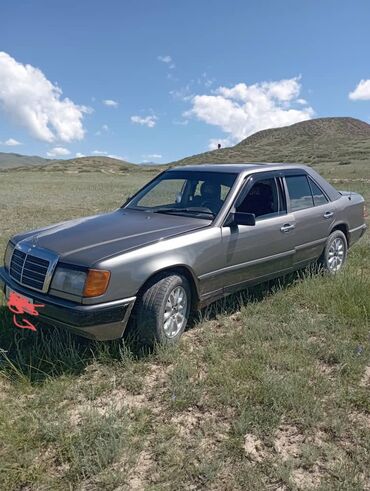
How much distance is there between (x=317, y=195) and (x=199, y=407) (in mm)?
3523

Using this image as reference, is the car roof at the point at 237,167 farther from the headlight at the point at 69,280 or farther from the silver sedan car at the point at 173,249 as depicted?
the headlight at the point at 69,280

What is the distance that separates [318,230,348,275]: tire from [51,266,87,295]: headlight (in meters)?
3.47

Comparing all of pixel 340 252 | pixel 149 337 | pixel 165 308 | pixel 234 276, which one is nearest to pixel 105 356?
pixel 149 337

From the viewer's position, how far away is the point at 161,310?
10.8 ft

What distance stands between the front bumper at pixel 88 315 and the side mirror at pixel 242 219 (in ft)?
4.25

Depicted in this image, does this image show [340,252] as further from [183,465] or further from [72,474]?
[72,474]

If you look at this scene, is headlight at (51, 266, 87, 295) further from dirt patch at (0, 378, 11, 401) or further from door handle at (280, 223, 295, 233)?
door handle at (280, 223, 295, 233)

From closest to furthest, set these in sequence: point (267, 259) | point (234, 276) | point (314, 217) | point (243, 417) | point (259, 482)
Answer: point (259, 482) < point (243, 417) < point (234, 276) < point (267, 259) < point (314, 217)

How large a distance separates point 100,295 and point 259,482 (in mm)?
1617

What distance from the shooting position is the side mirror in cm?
382

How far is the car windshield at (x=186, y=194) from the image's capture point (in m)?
4.22

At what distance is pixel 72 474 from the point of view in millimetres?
2209

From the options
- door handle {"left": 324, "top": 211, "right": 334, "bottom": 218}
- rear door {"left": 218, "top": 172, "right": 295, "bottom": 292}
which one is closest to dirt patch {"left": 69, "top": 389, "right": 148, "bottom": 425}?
rear door {"left": 218, "top": 172, "right": 295, "bottom": 292}

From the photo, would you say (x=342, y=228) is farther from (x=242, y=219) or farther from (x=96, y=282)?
(x=96, y=282)
